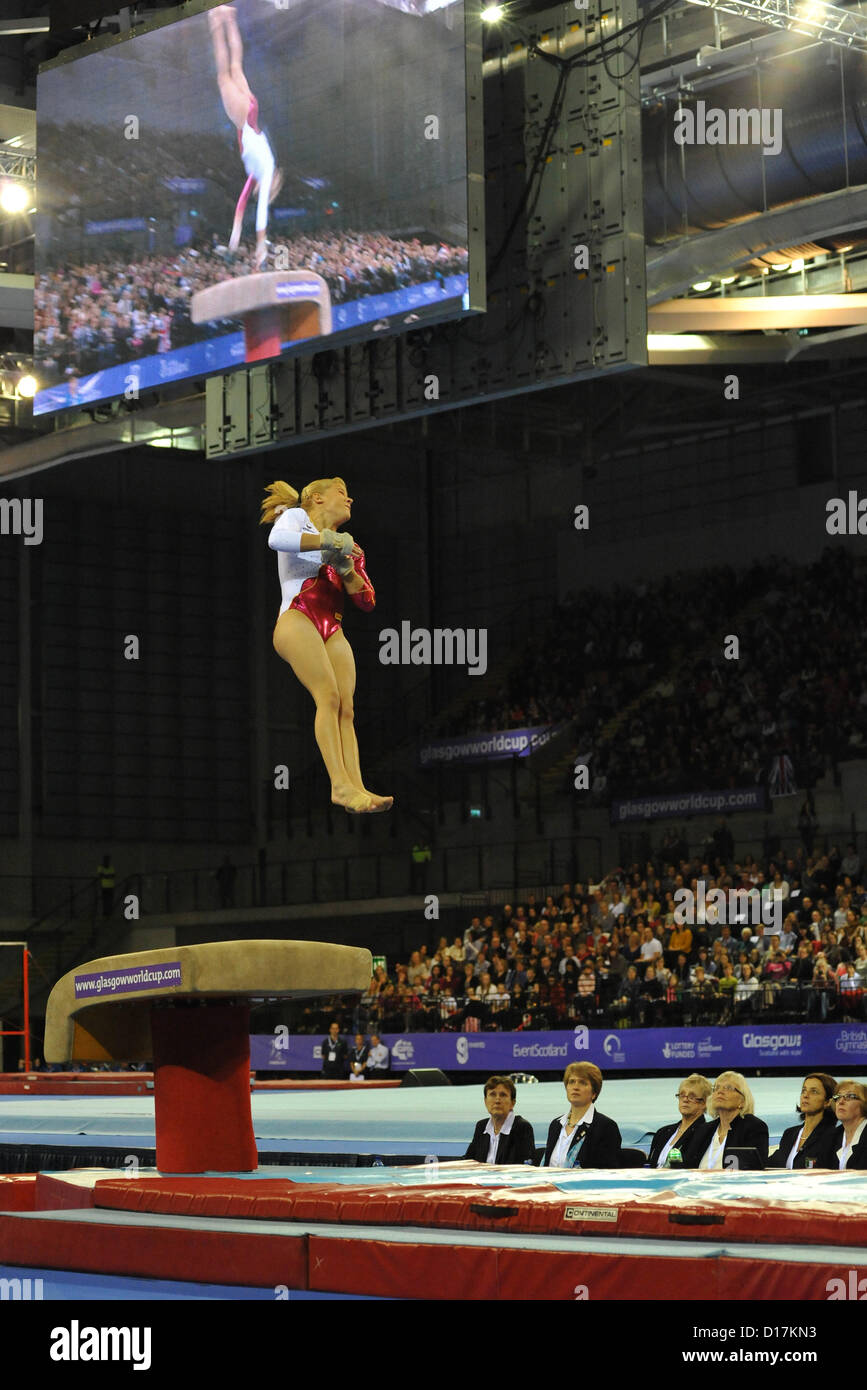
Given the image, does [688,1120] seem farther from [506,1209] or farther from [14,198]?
[14,198]

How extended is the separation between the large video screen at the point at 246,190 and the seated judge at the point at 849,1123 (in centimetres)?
608

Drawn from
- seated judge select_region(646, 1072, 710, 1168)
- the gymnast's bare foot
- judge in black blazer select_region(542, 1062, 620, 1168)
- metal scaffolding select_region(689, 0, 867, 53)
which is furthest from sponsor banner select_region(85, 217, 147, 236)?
seated judge select_region(646, 1072, 710, 1168)

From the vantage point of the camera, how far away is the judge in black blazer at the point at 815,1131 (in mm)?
7625

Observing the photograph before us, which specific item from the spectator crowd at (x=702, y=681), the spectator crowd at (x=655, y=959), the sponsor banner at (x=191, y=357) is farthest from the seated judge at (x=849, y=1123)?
the spectator crowd at (x=702, y=681)

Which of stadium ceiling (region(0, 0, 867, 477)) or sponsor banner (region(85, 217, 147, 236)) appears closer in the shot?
sponsor banner (region(85, 217, 147, 236))

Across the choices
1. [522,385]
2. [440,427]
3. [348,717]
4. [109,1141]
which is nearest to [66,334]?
[522,385]

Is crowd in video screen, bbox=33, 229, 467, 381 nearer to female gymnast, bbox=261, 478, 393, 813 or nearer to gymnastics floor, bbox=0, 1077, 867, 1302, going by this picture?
female gymnast, bbox=261, 478, 393, 813

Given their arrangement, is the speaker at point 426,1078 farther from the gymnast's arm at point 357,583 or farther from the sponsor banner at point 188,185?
the gymnast's arm at point 357,583

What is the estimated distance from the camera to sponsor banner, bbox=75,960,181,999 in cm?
Answer: 661

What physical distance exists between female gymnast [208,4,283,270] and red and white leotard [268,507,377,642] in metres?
6.08

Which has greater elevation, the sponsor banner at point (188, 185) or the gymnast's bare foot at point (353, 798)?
the sponsor banner at point (188, 185)

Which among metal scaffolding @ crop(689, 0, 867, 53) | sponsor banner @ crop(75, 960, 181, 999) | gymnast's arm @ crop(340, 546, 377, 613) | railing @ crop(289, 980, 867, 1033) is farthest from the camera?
railing @ crop(289, 980, 867, 1033)

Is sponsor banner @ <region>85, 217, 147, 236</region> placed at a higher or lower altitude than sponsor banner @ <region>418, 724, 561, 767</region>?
higher

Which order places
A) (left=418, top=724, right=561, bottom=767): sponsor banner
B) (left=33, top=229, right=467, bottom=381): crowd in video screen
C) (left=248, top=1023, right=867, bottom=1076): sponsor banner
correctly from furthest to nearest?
1. (left=418, top=724, right=561, bottom=767): sponsor banner
2. (left=248, top=1023, right=867, bottom=1076): sponsor banner
3. (left=33, top=229, right=467, bottom=381): crowd in video screen
